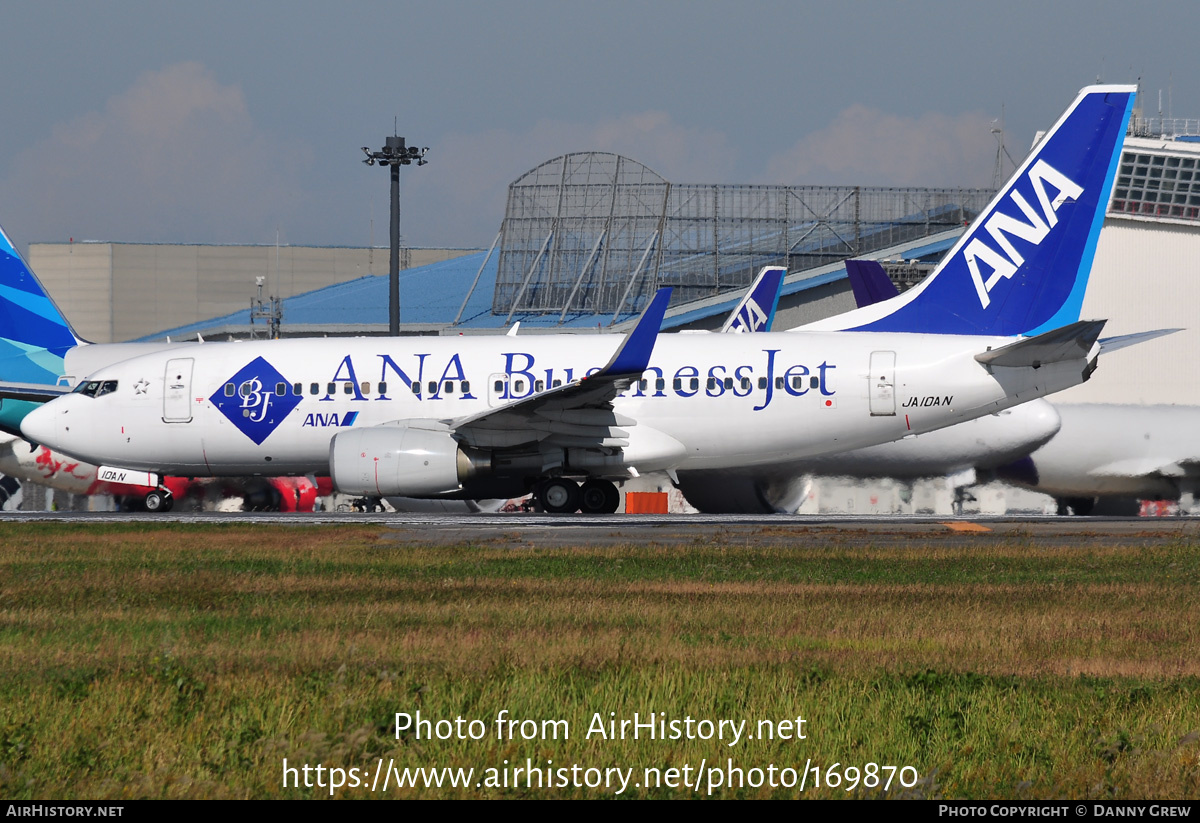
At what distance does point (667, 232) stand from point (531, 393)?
30.4 meters

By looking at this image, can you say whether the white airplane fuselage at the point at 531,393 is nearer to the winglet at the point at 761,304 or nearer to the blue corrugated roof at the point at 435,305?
the winglet at the point at 761,304

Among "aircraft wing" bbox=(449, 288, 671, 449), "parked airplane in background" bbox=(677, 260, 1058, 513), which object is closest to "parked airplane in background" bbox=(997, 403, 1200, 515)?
"parked airplane in background" bbox=(677, 260, 1058, 513)

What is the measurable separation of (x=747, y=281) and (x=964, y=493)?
90.1ft

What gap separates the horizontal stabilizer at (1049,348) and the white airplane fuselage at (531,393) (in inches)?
7.0

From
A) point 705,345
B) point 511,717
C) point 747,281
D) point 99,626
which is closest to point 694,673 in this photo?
point 511,717

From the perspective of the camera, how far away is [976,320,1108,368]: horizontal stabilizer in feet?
77.0

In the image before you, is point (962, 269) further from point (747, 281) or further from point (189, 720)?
point (747, 281)

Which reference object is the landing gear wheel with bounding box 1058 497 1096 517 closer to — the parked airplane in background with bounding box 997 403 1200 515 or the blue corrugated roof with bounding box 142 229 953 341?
the parked airplane in background with bounding box 997 403 1200 515

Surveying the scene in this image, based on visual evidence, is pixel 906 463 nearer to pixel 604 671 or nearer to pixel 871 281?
pixel 871 281

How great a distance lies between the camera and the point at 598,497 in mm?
27391

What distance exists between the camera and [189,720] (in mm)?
7379

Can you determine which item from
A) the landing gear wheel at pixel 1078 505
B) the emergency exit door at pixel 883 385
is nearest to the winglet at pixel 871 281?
the emergency exit door at pixel 883 385

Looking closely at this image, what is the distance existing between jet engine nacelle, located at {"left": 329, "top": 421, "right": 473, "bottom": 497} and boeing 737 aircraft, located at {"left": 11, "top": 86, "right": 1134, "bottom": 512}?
0.12 ft

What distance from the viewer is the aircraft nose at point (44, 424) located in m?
29.2
